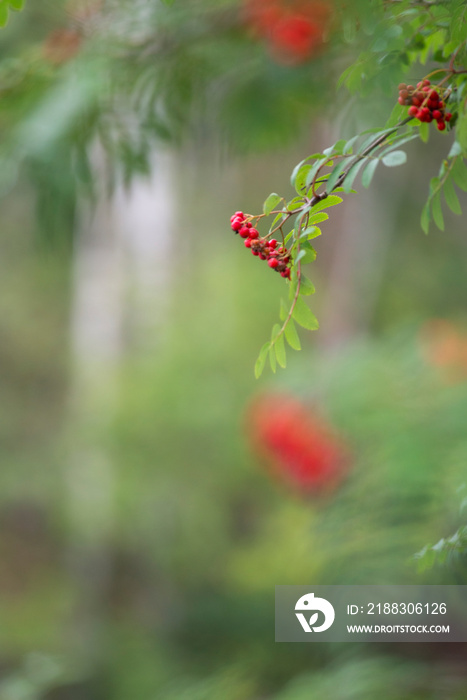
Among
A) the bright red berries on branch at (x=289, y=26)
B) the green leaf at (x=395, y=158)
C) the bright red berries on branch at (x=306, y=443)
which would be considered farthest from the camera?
the bright red berries on branch at (x=306, y=443)

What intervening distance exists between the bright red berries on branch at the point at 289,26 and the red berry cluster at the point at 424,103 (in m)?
0.78

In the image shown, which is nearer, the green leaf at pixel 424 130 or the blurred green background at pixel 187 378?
the green leaf at pixel 424 130

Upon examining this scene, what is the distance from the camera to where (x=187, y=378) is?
3.85 meters

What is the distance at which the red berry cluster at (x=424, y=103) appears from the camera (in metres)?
0.46

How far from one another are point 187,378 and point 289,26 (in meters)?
2.82

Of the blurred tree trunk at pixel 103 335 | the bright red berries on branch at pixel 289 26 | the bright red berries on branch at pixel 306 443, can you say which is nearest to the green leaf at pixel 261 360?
the bright red berries on branch at pixel 289 26

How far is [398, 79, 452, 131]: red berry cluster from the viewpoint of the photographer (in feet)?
1.50

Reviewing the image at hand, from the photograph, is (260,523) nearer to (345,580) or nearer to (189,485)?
(189,485)

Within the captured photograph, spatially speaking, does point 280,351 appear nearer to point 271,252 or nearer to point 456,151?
point 271,252

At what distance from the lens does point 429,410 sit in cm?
158
